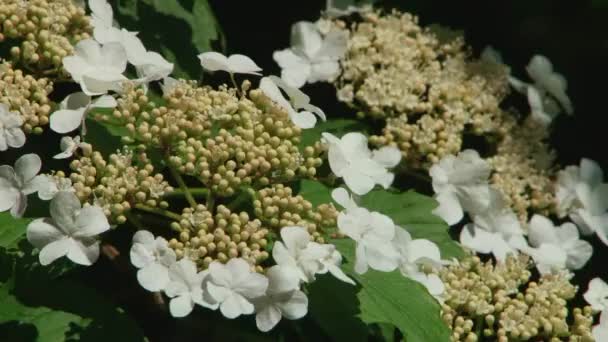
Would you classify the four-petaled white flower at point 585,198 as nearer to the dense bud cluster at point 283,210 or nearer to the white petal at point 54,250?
the dense bud cluster at point 283,210

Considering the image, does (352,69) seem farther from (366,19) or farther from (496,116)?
(496,116)

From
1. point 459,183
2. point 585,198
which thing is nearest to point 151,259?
point 459,183

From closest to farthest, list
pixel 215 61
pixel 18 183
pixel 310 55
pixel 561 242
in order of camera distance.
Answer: pixel 18 183 < pixel 215 61 < pixel 561 242 < pixel 310 55

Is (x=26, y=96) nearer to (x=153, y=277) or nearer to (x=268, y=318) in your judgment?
(x=153, y=277)

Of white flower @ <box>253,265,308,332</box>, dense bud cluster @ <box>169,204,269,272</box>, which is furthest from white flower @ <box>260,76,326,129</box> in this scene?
white flower @ <box>253,265,308,332</box>

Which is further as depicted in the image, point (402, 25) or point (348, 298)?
point (402, 25)

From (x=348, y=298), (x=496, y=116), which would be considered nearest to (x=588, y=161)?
(x=496, y=116)
